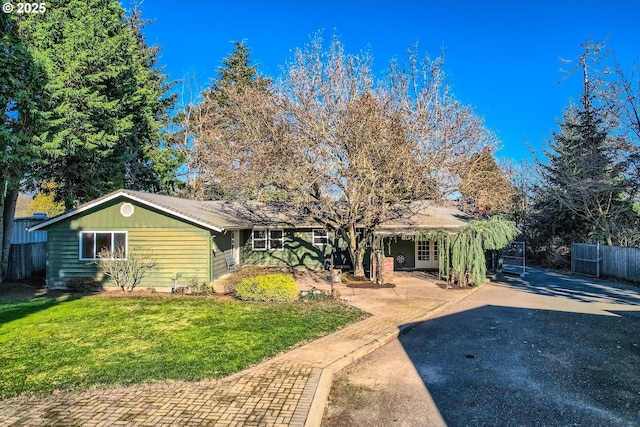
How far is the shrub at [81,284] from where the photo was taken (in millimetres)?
13820

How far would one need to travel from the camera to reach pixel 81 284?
13820 millimetres

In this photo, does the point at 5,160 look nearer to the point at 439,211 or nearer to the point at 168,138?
the point at 168,138

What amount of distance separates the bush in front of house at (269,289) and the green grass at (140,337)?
428 millimetres

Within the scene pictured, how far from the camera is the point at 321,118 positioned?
13.7 meters

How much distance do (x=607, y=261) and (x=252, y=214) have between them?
17303mm

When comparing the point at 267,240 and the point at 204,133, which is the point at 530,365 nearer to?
the point at 267,240

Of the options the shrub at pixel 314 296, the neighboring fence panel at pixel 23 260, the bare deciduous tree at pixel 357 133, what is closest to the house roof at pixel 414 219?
the bare deciduous tree at pixel 357 133

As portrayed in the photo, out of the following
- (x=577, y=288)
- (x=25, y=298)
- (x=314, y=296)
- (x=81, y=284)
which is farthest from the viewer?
(x=577, y=288)

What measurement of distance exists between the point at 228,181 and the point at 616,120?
1508cm

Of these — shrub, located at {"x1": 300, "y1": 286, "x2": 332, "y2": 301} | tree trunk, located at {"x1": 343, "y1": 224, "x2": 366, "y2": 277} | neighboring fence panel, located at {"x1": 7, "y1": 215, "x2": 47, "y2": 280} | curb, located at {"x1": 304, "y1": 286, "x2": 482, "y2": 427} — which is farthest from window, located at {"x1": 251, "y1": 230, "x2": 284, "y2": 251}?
curb, located at {"x1": 304, "y1": 286, "x2": 482, "y2": 427}

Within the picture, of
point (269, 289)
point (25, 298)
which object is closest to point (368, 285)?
point (269, 289)

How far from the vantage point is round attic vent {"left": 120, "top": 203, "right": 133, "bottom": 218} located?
1448cm

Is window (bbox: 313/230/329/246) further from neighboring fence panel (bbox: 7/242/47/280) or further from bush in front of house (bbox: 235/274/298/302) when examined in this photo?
neighboring fence panel (bbox: 7/242/47/280)

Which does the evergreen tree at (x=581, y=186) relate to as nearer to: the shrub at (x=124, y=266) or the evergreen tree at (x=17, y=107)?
the shrub at (x=124, y=266)
